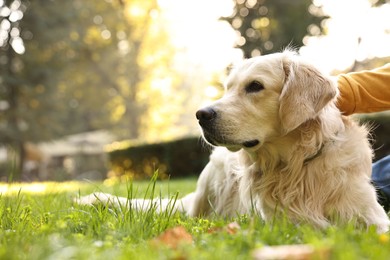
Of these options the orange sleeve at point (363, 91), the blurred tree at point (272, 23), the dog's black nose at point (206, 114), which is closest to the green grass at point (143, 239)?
the dog's black nose at point (206, 114)

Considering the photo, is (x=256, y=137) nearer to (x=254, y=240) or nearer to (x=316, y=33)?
(x=254, y=240)

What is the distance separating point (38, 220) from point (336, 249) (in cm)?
184

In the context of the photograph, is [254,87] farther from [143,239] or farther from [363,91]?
[143,239]

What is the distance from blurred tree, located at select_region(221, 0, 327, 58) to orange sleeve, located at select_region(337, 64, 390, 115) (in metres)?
14.2

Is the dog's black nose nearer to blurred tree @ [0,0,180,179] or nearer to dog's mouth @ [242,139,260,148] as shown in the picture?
dog's mouth @ [242,139,260,148]

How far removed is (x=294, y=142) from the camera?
3.00 metres

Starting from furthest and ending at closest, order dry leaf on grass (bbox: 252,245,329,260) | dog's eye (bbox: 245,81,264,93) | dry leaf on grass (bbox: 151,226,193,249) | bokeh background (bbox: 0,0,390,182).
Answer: bokeh background (bbox: 0,0,390,182) → dog's eye (bbox: 245,81,264,93) → dry leaf on grass (bbox: 151,226,193,249) → dry leaf on grass (bbox: 252,245,329,260)

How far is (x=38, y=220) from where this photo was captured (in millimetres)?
2715

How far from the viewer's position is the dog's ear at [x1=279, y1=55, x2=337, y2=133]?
291cm

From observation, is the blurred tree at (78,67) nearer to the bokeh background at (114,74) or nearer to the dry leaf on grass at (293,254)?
the bokeh background at (114,74)

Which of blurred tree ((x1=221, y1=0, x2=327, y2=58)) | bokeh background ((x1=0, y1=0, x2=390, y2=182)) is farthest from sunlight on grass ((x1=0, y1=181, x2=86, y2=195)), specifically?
blurred tree ((x1=221, y1=0, x2=327, y2=58))

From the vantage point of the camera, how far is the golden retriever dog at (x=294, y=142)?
2775 mm

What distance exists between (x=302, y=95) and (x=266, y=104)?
24 cm

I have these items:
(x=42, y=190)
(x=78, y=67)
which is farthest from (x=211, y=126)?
(x=78, y=67)
